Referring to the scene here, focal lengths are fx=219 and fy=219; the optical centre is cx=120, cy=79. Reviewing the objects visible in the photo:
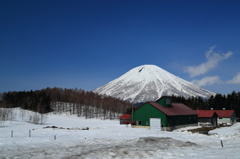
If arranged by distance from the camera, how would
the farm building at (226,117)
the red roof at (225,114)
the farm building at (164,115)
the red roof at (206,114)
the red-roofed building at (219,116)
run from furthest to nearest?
the red roof at (225,114)
the farm building at (226,117)
the red-roofed building at (219,116)
the red roof at (206,114)
the farm building at (164,115)

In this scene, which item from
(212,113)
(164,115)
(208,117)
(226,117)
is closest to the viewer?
(164,115)

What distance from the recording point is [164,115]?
51.5 metres

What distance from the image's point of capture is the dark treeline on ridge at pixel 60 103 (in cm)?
10574

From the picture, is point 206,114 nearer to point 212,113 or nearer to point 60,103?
point 212,113

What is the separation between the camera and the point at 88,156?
18516mm

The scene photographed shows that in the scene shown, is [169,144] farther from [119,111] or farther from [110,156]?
[119,111]

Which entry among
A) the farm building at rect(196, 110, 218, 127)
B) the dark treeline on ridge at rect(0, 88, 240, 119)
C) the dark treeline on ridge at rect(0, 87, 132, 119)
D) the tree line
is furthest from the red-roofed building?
the dark treeline on ridge at rect(0, 87, 132, 119)

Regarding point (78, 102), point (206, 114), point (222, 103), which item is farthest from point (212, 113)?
point (78, 102)

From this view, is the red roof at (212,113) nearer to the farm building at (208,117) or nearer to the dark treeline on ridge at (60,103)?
the farm building at (208,117)

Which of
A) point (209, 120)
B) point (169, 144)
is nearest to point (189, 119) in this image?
point (209, 120)

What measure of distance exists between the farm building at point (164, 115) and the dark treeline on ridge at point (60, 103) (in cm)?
5597

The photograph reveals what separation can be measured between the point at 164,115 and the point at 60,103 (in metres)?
95.3

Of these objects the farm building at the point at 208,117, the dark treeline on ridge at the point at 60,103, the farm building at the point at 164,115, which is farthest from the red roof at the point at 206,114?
the dark treeline on ridge at the point at 60,103

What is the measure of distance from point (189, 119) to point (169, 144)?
3676 cm
